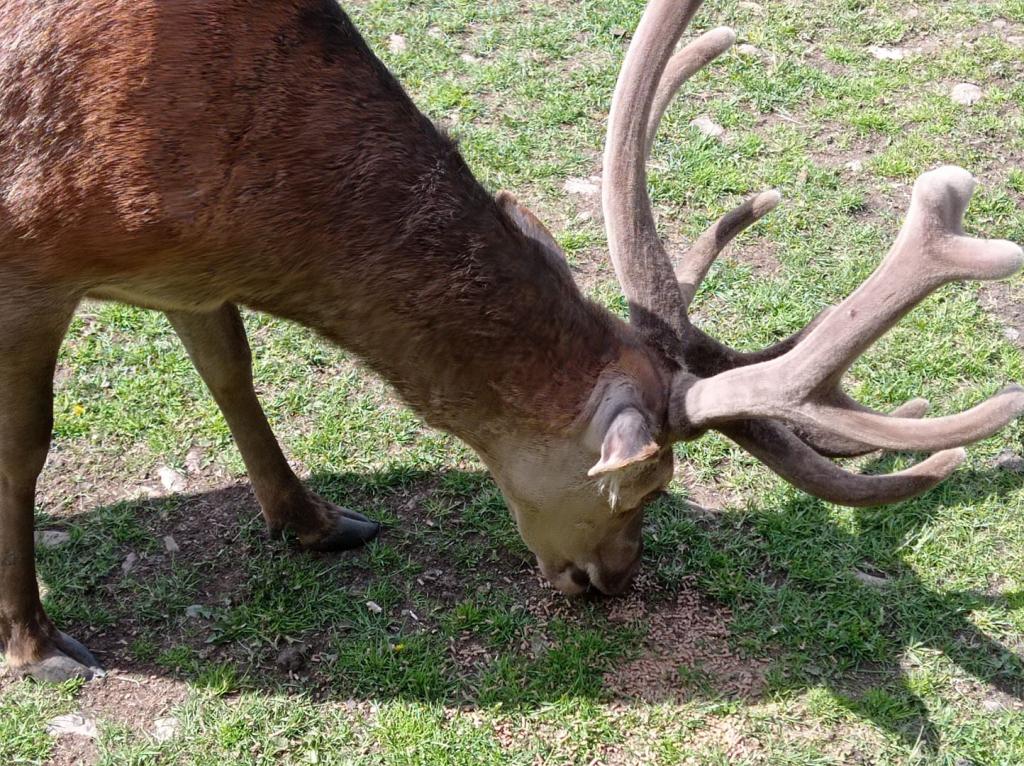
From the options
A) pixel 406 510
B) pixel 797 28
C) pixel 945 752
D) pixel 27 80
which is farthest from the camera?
pixel 797 28

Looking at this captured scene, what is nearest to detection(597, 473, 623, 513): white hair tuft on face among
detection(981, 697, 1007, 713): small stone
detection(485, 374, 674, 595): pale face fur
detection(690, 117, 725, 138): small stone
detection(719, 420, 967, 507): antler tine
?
detection(485, 374, 674, 595): pale face fur

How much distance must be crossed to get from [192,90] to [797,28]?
524cm

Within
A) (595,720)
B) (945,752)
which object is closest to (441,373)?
(595,720)

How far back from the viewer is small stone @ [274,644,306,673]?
415 centimetres

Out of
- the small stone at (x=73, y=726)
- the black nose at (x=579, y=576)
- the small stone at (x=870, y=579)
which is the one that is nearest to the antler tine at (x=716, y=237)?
the black nose at (x=579, y=576)

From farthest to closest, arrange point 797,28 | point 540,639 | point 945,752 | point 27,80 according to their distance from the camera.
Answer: point 797,28
point 540,639
point 945,752
point 27,80

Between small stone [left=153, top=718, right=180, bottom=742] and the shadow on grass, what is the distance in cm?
20

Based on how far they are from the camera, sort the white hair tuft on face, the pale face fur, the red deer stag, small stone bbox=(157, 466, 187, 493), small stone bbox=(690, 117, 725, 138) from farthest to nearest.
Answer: small stone bbox=(690, 117, 725, 138) < small stone bbox=(157, 466, 187, 493) < the white hair tuft on face < the pale face fur < the red deer stag

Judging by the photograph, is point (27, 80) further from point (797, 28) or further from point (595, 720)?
point (797, 28)

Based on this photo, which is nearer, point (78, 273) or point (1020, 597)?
point (78, 273)

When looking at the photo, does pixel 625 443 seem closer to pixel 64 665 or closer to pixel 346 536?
pixel 346 536

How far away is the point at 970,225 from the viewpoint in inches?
237

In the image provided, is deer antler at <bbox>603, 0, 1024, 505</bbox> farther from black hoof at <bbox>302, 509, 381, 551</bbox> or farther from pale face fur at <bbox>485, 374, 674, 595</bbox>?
black hoof at <bbox>302, 509, 381, 551</bbox>

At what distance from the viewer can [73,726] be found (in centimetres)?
393
